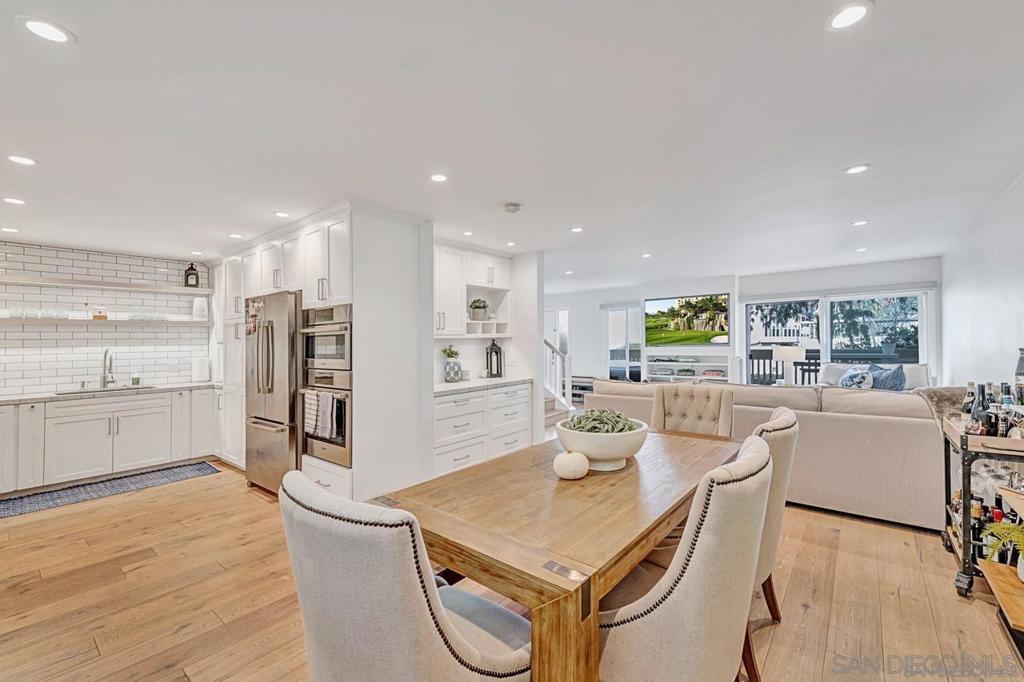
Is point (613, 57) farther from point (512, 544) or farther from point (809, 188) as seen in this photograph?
point (809, 188)

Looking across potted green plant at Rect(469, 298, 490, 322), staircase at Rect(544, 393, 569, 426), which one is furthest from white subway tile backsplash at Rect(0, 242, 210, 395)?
staircase at Rect(544, 393, 569, 426)

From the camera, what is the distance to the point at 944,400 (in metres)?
2.88

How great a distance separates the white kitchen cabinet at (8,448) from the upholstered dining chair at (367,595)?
467cm

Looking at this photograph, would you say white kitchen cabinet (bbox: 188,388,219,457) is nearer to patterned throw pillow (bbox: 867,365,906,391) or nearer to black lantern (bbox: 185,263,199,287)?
black lantern (bbox: 185,263,199,287)

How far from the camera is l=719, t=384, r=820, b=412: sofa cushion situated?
3.50 metres

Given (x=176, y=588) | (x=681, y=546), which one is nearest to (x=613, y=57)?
(x=681, y=546)

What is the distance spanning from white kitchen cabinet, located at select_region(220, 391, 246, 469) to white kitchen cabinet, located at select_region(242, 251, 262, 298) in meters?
1.04

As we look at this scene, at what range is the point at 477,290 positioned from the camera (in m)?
5.27

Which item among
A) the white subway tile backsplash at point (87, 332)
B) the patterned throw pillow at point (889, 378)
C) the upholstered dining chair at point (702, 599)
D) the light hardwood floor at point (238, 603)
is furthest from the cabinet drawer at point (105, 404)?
the patterned throw pillow at point (889, 378)

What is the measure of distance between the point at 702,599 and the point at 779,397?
3.05m

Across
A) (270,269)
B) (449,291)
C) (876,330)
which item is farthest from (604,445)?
(876,330)

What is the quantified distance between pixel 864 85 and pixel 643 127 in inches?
34.1

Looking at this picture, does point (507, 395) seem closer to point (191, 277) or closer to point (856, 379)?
point (191, 277)

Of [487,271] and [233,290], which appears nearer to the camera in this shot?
[233,290]
